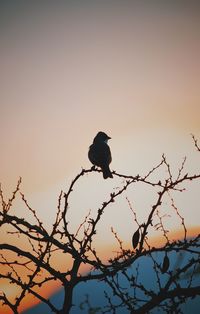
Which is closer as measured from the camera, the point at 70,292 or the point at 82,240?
the point at 70,292

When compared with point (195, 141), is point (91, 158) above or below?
above

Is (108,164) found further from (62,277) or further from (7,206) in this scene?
(62,277)

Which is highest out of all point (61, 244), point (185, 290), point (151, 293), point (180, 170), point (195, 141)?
point (195, 141)

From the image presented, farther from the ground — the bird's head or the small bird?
the bird's head

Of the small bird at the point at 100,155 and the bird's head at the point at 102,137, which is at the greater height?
the bird's head at the point at 102,137

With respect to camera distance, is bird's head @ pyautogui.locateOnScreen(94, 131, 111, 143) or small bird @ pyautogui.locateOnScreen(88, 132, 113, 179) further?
bird's head @ pyautogui.locateOnScreen(94, 131, 111, 143)

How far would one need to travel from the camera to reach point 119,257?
4.83m

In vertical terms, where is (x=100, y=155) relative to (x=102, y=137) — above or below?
below

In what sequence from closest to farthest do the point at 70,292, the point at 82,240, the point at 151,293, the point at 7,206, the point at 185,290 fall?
1. the point at 185,290
2. the point at 151,293
3. the point at 70,292
4. the point at 82,240
5. the point at 7,206

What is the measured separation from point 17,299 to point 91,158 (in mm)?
6150

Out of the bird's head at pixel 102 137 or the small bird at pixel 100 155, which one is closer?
the small bird at pixel 100 155

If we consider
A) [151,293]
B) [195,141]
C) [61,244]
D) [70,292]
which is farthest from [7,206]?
[195,141]

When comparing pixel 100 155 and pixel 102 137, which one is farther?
pixel 102 137

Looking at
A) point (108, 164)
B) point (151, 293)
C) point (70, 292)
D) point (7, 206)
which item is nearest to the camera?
point (151, 293)
